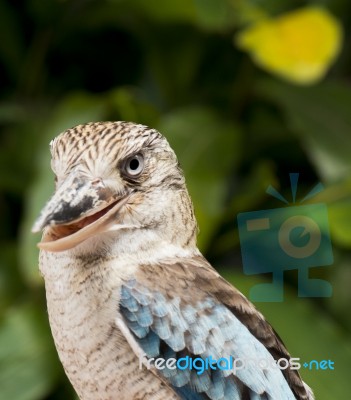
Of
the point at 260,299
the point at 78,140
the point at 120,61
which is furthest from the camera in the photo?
the point at 120,61

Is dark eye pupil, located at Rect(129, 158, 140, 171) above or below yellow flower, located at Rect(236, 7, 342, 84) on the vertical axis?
below

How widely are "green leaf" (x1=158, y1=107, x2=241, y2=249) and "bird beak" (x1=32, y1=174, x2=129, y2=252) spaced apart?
0.53 m

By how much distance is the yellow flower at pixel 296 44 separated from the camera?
932 millimetres

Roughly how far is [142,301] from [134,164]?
0.08m

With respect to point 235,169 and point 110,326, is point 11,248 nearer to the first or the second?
point 235,169

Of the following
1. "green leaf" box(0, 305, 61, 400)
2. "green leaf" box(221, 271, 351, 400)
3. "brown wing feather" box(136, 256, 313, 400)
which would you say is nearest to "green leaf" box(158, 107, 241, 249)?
"green leaf" box(221, 271, 351, 400)

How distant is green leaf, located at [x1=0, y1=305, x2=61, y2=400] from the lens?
86 cm

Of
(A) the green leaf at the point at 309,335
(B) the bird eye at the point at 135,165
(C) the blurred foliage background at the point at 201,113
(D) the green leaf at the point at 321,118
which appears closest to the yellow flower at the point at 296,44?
(C) the blurred foliage background at the point at 201,113

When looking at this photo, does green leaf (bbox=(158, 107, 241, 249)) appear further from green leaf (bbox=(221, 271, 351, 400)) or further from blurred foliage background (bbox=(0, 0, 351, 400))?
green leaf (bbox=(221, 271, 351, 400))

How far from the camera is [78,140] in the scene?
0.41m

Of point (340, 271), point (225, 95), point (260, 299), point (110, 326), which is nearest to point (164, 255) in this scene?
point (110, 326)

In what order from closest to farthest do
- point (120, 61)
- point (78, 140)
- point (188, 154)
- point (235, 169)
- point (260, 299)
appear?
point (78, 140), point (260, 299), point (188, 154), point (235, 169), point (120, 61)

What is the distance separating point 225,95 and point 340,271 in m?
0.34

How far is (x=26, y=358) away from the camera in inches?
34.9
